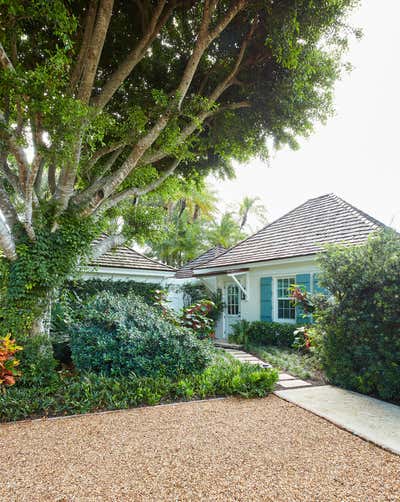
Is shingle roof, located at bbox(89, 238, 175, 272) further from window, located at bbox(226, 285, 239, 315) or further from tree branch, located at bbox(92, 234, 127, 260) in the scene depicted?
tree branch, located at bbox(92, 234, 127, 260)

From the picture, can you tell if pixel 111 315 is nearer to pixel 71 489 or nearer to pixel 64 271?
pixel 64 271

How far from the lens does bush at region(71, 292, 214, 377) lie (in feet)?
17.1

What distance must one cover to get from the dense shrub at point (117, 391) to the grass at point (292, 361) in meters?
1.35

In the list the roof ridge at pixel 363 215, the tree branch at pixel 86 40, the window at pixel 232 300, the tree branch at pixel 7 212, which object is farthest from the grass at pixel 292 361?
the tree branch at pixel 86 40

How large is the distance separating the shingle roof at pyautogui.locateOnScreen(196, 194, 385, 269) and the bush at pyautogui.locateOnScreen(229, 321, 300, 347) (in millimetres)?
2160

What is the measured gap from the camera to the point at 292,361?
24.1ft

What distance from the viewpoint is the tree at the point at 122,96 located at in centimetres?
495

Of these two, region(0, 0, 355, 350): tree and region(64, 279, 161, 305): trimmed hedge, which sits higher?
region(0, 0, 355, 350): tree

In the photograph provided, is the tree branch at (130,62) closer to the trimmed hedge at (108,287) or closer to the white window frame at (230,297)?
the trimmed hedge at (108,287)

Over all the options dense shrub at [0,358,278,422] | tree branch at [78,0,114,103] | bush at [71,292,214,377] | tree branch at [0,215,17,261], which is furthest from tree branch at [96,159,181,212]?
dense shrub at [0,358,278,422]

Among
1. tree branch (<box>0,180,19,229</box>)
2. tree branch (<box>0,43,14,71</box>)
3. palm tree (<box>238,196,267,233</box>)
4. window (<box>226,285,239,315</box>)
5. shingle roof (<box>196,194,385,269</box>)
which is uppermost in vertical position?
palm tree (<box>238,196,267,233</box>)

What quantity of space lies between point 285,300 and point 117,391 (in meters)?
6.98

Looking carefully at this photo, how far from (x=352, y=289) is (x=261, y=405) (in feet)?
8.11

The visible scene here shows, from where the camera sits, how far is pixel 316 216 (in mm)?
11211
